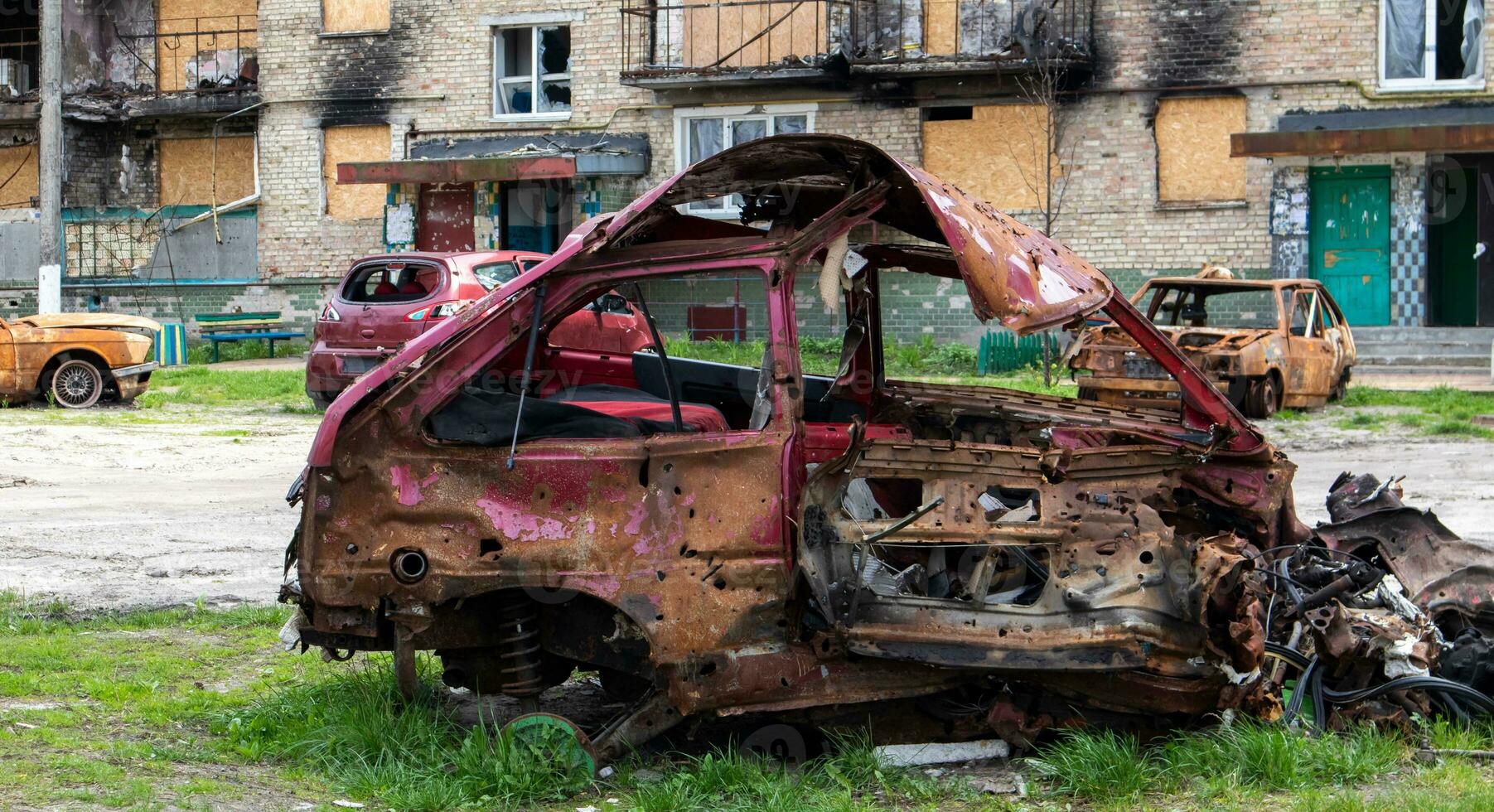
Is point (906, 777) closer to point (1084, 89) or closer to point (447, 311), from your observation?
point (447, 311)

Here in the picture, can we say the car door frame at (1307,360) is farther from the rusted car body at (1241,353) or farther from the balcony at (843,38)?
the balcony at (843,38)

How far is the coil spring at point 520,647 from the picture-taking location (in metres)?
5.19

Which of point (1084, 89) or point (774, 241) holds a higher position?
point (1084, 89)

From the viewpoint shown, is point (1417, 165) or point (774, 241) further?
point (1417, 165)

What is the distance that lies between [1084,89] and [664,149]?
734 cm

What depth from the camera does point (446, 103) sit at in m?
27.9

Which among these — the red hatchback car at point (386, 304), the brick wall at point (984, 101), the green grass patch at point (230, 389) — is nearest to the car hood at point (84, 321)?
the green grass patch at point (230, 389)

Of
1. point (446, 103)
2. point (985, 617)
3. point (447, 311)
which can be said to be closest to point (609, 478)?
point (985, 617)

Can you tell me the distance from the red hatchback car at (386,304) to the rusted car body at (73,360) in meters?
3.08

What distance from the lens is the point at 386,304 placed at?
598 inches

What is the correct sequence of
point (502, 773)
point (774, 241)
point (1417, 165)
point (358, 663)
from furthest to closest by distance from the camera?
point (1417, 165) → point (358, 663) → point (774, 241) → point (502, 773)

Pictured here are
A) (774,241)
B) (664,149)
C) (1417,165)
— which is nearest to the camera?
(774,241)

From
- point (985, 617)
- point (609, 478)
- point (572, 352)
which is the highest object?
point (572, 352)

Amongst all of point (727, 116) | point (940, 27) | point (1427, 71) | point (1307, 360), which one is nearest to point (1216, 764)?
point (1307, 360)
